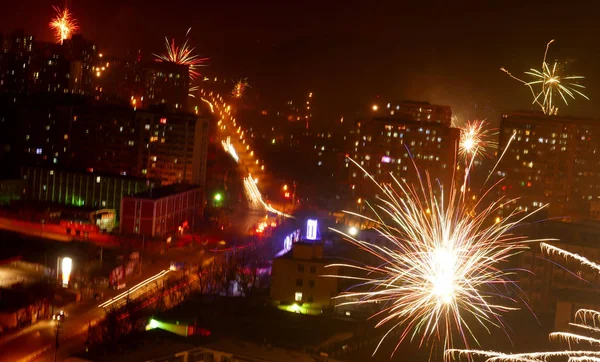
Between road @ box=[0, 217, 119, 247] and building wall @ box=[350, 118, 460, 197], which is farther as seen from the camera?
building wall @ box=[350, 118, 460, 197]

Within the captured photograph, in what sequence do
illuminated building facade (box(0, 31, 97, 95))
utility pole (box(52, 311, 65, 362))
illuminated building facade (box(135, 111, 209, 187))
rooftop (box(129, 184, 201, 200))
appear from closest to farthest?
utility pole (box(52, 311, 65, 362)), rooftop (box(129, 184, 201, 200)), illuminated building facade (box(135, 111, 209, 187)), illuminated building facade (box(0, 31, 97, 95))

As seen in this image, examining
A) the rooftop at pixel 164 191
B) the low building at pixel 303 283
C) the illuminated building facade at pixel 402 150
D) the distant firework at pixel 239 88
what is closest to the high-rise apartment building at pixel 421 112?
the illuminated building facade at pixel 402 150

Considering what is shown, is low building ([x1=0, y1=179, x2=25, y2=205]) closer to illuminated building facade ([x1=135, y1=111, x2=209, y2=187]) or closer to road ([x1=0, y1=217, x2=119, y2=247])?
road ([x1=0, y1=217, x2=119, y2=247])

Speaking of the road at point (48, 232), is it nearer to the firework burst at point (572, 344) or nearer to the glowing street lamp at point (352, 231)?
the glowing street lamp at point (352, 231)

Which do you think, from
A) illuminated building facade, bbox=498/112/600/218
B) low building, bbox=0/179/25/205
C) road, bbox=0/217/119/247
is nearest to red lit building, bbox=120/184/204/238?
road, bbox=0/217/119/247

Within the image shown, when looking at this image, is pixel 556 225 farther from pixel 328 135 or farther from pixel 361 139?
pixel 328 135

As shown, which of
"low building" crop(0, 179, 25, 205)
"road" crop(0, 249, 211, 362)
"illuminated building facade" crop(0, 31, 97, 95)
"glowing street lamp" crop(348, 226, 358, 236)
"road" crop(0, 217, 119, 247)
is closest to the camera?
"road" crop(0, 249, 211, 362)

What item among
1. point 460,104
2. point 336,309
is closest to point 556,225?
point 336,309
